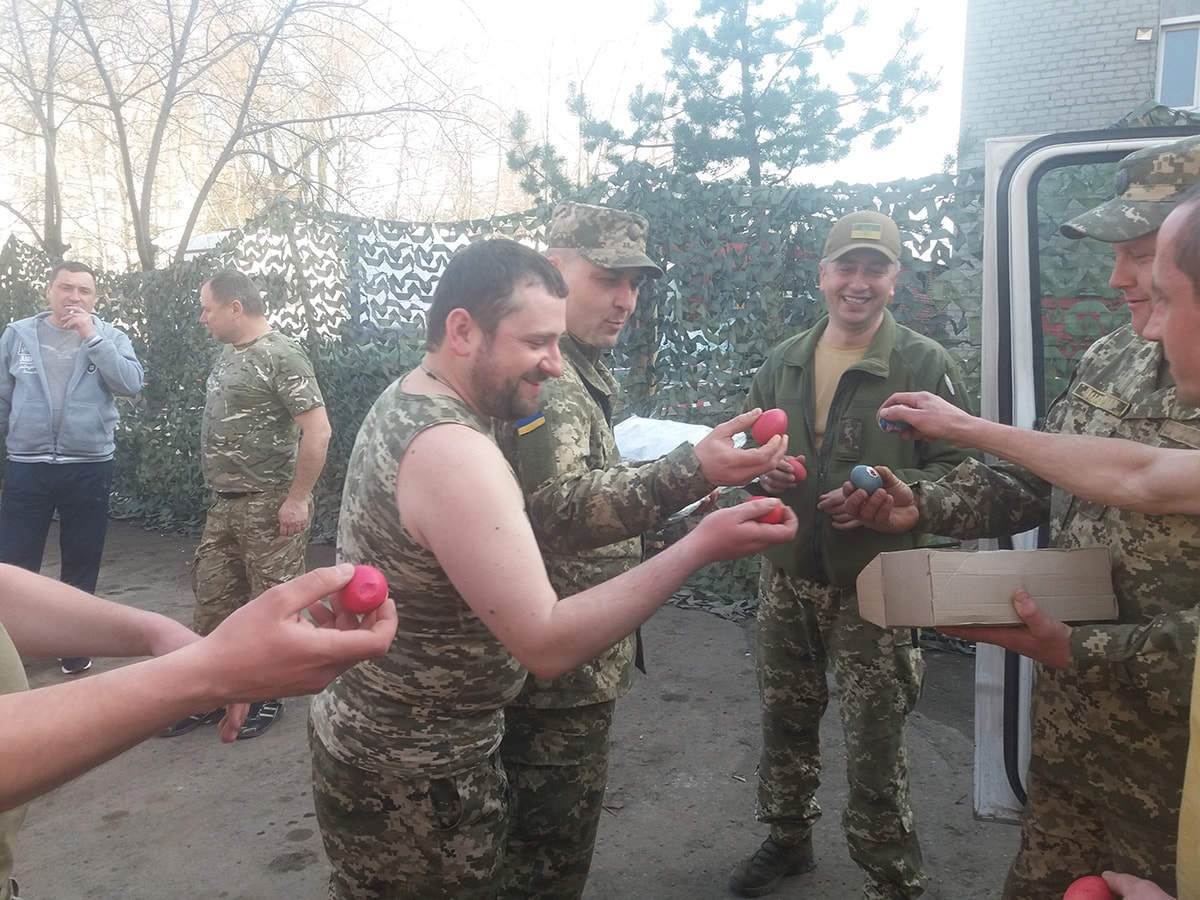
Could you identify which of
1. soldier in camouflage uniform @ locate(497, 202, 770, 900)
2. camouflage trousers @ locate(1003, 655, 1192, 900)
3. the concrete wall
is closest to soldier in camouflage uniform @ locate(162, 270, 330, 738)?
soldier in camouflage uniform @ locate(497, 202, 770, 900)

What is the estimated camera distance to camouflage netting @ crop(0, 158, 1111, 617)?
4.94m

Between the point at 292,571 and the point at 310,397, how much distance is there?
38.3 inches

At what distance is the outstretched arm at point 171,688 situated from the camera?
1053 millimetres

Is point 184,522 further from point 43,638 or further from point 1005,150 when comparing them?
point 1005,150

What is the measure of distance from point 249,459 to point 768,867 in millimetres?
3276

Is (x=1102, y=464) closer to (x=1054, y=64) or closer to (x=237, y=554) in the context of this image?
(x=237, y=554)

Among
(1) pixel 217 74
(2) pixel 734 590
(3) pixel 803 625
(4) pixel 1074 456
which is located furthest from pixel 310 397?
(1) pixel 217 74

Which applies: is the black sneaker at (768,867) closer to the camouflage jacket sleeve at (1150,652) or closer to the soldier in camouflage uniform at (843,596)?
the soldier in camouflage uniform at (843,596)

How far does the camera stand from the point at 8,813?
1322 mm

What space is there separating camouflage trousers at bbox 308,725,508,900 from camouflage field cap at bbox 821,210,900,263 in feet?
7.49

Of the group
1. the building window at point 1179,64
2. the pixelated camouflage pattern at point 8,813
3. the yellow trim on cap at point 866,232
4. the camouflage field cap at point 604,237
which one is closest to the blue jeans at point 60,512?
the camouflage field cap at point 604,237

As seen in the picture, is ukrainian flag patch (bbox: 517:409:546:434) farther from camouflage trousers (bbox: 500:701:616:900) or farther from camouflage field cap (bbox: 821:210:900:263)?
camouflage field cap (bbox: 821:210:900:263)

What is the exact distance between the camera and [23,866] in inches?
134

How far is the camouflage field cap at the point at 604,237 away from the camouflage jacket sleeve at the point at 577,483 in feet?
1.74
